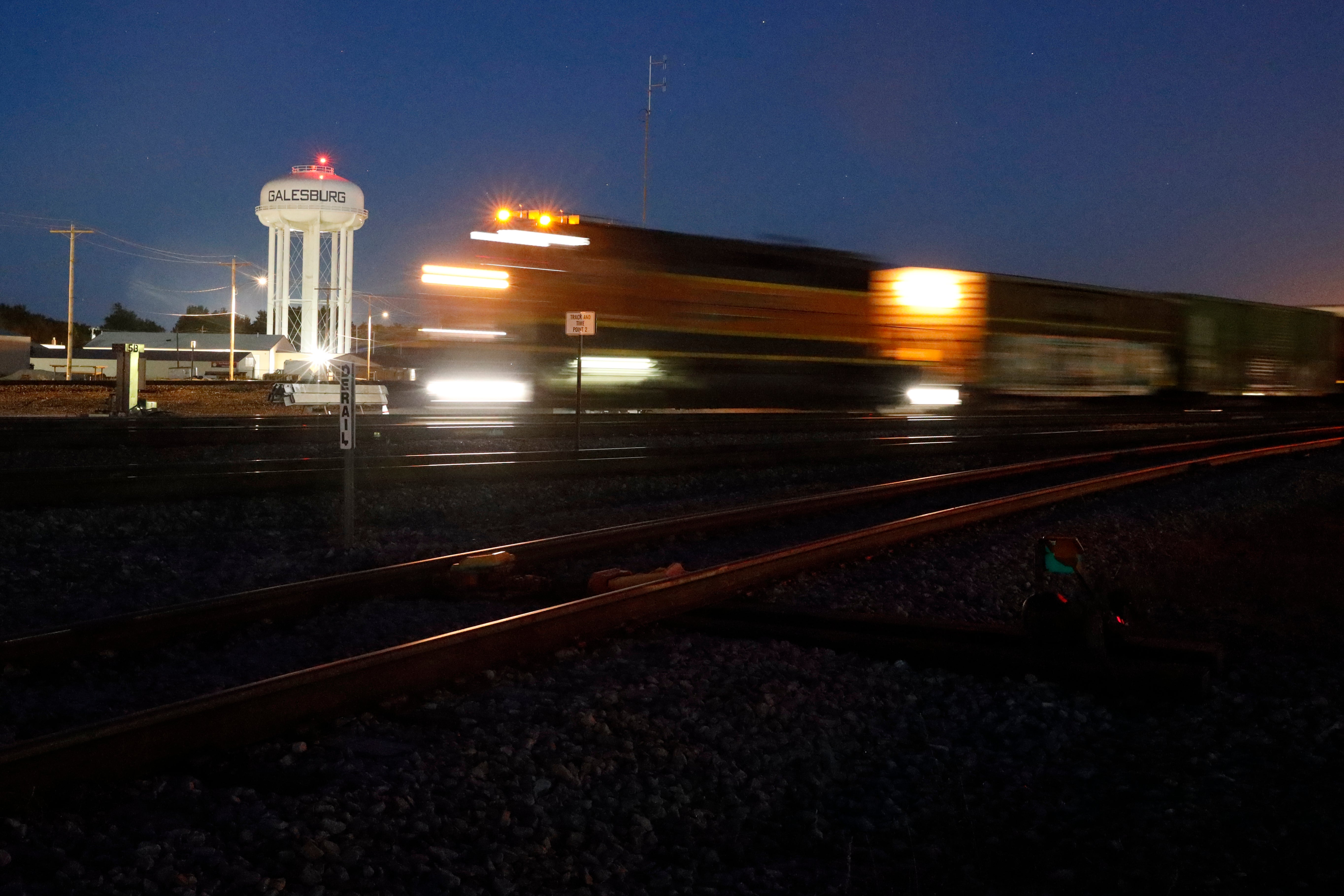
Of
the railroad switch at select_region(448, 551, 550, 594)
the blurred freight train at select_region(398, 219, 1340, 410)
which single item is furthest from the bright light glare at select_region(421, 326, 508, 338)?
the railroad switch at select_region(448, 551, 550, 594)

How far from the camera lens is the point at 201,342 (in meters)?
91.3

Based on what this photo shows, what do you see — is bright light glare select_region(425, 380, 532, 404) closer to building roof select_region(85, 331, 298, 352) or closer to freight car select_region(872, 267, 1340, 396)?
freight car select_region(872, 267, 1340, 396)

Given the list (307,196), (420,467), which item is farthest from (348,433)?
(307,196)

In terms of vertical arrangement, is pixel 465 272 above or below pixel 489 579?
above

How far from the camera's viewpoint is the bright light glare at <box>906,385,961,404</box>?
2778 centimetres

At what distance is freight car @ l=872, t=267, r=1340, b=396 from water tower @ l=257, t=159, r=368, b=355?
57213 mm

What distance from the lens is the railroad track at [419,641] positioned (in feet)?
12.2

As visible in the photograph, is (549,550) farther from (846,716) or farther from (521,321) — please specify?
(521,321)

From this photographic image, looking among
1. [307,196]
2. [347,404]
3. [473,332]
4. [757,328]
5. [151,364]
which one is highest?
[307,196]

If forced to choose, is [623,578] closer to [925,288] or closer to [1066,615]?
[1066,615]

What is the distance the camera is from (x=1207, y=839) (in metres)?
3.65

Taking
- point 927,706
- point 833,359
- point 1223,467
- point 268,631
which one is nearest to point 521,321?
point 833,359

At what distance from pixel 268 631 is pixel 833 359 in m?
19.6

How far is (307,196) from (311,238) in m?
3.18
